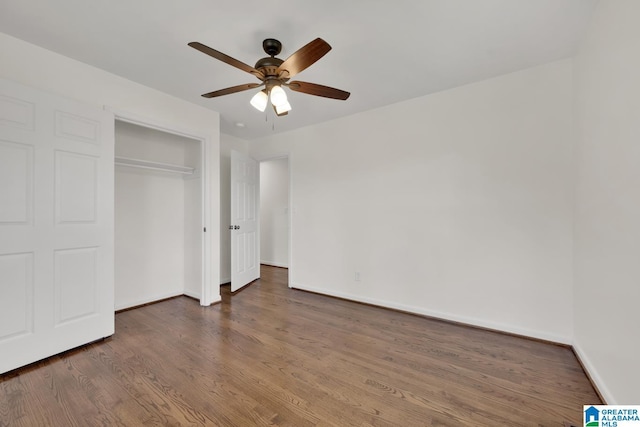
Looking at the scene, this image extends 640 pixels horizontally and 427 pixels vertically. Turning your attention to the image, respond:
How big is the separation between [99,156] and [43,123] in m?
0.41

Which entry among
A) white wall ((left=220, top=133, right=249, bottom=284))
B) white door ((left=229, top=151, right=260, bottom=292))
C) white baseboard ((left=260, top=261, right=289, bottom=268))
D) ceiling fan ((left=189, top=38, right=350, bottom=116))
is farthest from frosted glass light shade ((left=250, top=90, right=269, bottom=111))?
white baseboard ((left=260, top=261, right=289, bottom=268))

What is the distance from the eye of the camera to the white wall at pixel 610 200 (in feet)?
4.31

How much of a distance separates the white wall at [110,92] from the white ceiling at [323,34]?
101 millimetres

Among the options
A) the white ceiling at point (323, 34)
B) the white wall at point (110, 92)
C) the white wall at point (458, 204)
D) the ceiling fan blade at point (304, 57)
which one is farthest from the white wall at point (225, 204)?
the ceiling fan blade at point (304, 57)

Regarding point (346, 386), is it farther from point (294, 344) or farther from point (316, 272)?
point (316, 272)

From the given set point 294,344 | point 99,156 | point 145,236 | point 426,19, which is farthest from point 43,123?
point 426,19

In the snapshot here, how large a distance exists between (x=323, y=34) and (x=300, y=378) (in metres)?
2.51

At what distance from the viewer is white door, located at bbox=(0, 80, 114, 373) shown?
1.91 meters

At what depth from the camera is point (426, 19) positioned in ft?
5.96

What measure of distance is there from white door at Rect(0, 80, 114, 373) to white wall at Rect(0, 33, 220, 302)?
18 centimetres

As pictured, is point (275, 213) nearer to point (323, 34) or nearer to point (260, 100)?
point (260, 100)

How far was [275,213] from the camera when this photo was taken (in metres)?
5.93

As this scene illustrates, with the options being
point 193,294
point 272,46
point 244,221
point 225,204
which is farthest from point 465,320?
point 225,204

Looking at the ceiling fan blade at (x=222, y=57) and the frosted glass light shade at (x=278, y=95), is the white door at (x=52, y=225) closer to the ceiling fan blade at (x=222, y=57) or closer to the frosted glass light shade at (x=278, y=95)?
the ceiling fan blade at (x=222, y=57)
